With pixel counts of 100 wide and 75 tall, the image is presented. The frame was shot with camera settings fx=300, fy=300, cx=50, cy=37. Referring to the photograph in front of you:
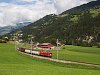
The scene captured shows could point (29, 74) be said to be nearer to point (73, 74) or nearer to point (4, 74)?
point (4, 74)

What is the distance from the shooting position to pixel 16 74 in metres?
31.5

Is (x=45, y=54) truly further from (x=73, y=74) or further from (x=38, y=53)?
(x=73, y=74)

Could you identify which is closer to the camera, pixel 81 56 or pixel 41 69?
pixel 41 69

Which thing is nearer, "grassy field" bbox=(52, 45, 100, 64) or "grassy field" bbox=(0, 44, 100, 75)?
"grassy field" bbox=(0, 44, 100, 75)

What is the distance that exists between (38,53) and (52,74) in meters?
76.5

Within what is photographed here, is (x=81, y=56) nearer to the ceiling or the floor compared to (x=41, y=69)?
nearer to the floor

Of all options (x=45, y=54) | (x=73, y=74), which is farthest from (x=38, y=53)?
(x=73, y=74)

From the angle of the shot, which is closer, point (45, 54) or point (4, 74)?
point (4, 74)

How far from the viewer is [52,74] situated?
33.3 meters

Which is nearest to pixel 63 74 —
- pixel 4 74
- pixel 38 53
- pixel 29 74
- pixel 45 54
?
pixel 29 74

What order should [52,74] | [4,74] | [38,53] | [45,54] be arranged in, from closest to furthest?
[4,74] < [52,74] < [45,54] < [38,53]

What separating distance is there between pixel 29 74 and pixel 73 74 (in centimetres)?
530

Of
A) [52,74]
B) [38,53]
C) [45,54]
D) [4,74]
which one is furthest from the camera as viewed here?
[38,53]

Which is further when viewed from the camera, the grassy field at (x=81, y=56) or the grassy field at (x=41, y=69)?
the grassy field at (x=81, y=56)
